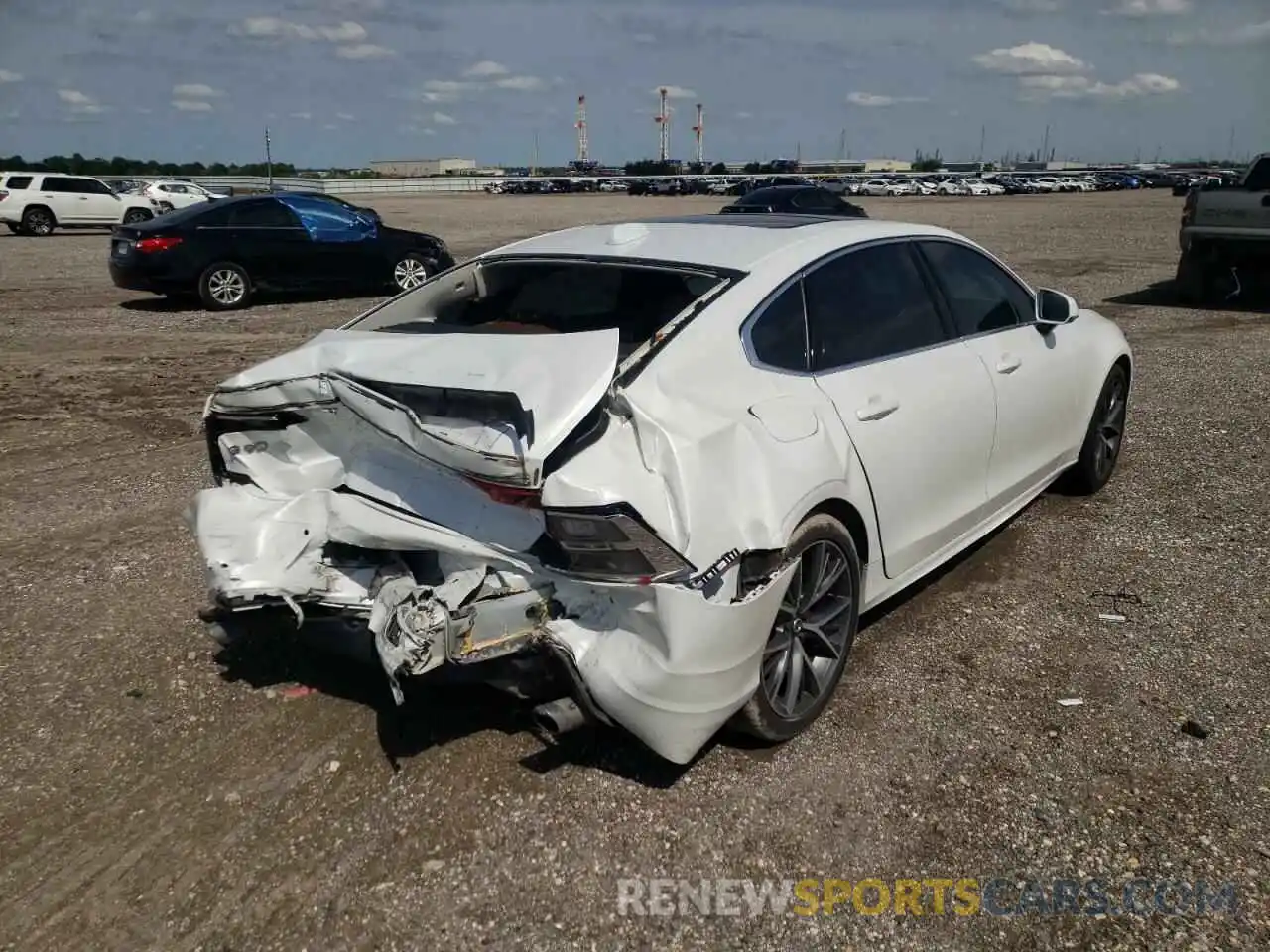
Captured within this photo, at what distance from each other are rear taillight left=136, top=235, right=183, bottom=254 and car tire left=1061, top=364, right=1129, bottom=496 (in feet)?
38.3

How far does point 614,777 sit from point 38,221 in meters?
30.7

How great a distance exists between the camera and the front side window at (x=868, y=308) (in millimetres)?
3771

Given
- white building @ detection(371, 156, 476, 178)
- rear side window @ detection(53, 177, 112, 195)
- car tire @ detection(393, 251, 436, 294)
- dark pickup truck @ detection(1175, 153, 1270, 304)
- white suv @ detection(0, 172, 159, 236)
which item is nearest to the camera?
dark pickup truck @ detection(1175, 153, 1270, 304)

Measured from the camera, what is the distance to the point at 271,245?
46.9 ft

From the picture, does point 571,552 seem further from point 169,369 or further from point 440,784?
point 169,369

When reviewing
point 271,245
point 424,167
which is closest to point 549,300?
point 271,245

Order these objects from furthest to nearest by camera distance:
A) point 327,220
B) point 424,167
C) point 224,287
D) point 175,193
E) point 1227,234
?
1. point 424,167
2. point 175,193
3. point 327,220
4. point 224,287
5. point 1227,234

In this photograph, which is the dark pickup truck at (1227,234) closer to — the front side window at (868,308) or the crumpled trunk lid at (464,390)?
the front side window at (868,308)

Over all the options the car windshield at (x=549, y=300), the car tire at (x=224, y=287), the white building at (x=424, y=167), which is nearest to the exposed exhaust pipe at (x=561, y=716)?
the car windshield at (x=549, y=300)

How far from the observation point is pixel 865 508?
3.61m

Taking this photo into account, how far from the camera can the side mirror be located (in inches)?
197

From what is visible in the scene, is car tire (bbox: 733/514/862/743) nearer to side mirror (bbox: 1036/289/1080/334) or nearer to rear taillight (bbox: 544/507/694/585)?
rear taillight (bbox: 544/507/694/585)

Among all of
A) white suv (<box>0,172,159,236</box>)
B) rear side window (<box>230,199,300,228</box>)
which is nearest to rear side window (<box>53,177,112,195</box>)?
white suv (<box>0,172,159,236</box>)

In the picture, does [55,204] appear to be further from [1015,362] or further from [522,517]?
[522,517]
